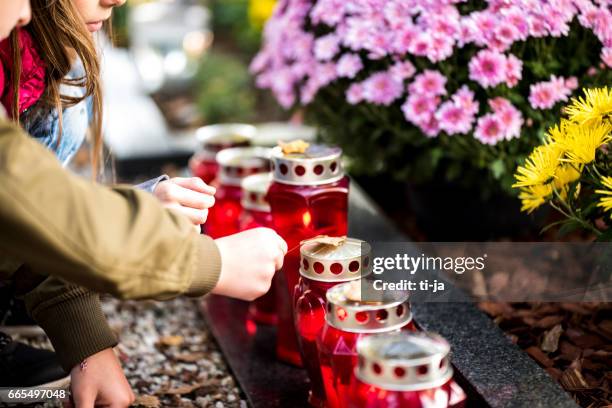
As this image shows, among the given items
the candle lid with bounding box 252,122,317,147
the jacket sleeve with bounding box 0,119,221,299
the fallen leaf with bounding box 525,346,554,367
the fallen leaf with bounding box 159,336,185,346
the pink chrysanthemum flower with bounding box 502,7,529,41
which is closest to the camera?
the jacket sleeve with bounding box 0,119,221,299

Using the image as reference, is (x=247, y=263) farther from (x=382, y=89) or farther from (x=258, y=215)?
(x=382, y=89)

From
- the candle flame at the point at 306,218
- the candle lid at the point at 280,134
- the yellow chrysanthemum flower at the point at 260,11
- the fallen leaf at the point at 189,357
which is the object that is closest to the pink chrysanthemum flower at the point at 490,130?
the candle flame at the point at 306,218

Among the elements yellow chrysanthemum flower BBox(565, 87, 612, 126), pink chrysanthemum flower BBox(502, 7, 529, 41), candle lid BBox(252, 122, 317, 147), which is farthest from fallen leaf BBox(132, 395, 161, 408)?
candle lid BBox(252, 122, 317, 147)

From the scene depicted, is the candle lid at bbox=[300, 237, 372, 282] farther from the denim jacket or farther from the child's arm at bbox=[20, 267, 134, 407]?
the denim jacket

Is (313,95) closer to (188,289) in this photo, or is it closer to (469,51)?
(469,51)

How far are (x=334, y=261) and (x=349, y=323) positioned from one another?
0.23 meters

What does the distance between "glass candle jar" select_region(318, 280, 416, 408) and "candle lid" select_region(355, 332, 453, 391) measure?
0.34ft

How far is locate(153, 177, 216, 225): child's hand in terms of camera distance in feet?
5.91

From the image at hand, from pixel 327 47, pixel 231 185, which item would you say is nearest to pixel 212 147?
pixel 231 185

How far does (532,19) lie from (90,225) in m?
1.47

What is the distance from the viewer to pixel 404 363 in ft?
4.88

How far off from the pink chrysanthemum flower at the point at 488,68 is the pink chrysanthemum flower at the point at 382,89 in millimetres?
296

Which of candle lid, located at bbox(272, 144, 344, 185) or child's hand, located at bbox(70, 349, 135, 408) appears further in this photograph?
candle lid, located at bbox(272, 144, 344, 185)

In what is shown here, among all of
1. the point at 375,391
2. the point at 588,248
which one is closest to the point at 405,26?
the point at 588,248
